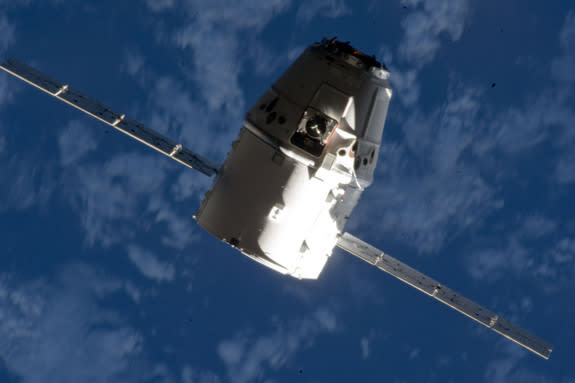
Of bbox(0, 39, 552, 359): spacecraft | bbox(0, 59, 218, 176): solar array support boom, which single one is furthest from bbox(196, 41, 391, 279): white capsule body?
bbox(0, 59, 218, 176): solar array support boom

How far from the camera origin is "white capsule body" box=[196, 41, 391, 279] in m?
14.6

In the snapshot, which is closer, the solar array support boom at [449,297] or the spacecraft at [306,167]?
the spacecraft at [306,167]

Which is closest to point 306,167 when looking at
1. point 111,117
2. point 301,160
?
point 301,160

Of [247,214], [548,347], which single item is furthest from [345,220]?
[548,347]

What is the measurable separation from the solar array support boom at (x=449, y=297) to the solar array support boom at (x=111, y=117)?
621 centimetres

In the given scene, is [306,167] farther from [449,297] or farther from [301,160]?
[449,297]

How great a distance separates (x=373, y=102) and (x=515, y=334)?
955 centimetres

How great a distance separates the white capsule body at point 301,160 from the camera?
14.6 metres

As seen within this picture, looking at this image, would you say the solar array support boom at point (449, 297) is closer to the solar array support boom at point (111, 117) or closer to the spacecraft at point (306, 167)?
the spacecraft at point (306, 167)

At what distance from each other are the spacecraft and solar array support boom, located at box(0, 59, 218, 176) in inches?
3.0

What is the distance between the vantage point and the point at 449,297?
1620cm

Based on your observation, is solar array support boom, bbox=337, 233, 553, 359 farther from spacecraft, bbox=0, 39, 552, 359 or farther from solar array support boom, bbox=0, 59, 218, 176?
solar array support boom, bbox=0, 59, 218, 176

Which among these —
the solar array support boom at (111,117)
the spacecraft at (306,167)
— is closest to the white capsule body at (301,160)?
the spacecraft at (306,167)

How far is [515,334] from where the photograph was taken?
15.8m
